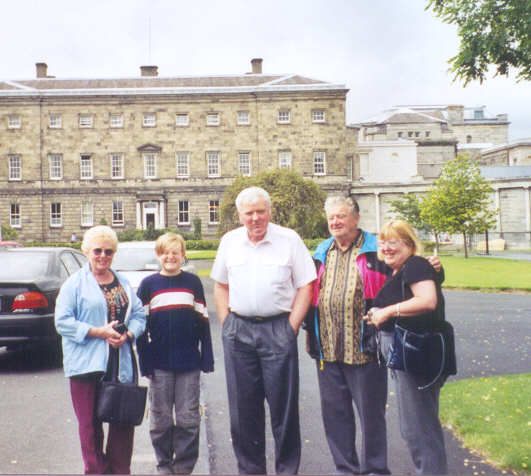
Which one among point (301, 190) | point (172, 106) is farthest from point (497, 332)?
point (172, 106)

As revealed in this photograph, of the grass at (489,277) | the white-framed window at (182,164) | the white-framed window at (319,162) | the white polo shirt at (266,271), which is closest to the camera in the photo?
the white polo shirt at (266,271)

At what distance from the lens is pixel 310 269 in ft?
14.7

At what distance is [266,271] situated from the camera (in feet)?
14.4

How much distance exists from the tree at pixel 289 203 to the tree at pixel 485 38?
1216 inches

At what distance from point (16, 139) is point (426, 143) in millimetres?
49790

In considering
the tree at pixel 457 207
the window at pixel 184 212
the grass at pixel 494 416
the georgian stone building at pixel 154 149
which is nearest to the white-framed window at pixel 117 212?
the georgian stone building at pixel 154 149

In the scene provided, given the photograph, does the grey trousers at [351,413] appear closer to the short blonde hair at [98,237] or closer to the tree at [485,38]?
the short blonde hair at [98,237]

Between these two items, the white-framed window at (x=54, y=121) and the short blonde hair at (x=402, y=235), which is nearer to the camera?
the short blonde hair at (x=402, y=235)

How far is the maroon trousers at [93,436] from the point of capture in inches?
167

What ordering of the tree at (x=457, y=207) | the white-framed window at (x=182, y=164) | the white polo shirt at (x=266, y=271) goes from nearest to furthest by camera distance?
the white polo shirt at (x=266, y=271), the tree at (x=457, y=207), the white-framed window at (x=182, y=164)

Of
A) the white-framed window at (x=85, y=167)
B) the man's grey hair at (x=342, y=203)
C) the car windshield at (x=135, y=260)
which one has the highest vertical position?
the white-framed window at (x=85, y=167)

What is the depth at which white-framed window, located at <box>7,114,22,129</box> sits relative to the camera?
2309 inches

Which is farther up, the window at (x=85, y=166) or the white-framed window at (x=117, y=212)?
the window at (x=85, y=166)

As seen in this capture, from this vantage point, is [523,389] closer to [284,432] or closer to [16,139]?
[284,432]
